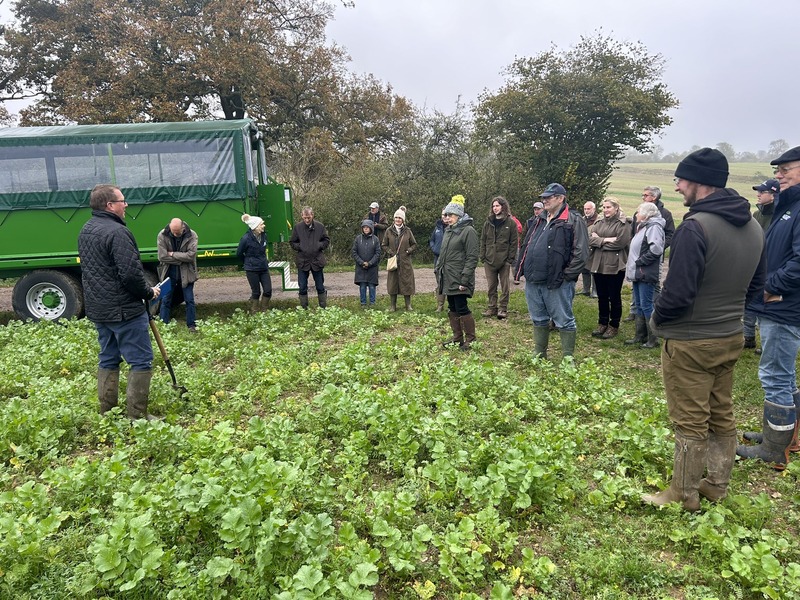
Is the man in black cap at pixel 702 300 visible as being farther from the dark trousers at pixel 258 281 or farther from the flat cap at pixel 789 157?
the dark trousers at pixel 258 281

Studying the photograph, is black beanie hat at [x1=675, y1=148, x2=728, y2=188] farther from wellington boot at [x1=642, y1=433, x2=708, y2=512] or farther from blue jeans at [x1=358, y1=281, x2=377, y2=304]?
blue jeans at [x1=358, y1=281, x2=377, y2=304]

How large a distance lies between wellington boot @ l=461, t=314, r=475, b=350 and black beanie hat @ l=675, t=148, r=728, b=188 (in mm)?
4023

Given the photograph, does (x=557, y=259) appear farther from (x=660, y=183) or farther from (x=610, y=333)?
(x=660, y=183)

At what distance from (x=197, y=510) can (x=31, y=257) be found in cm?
787

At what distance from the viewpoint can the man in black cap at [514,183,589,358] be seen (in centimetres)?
566

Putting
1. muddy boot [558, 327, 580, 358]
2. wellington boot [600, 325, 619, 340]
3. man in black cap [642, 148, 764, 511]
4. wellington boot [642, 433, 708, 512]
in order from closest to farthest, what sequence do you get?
1. man in black cap [642, 148, 764, 511]
2. wellington boot [642, 433, 708, 512]
3. muddy boot [558, 327, 580, 358]
4. wellington boot [600, 325, 619, 340]

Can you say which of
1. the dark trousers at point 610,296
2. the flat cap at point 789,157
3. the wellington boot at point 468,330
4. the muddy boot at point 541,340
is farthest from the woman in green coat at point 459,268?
the flat cap at point 789,157

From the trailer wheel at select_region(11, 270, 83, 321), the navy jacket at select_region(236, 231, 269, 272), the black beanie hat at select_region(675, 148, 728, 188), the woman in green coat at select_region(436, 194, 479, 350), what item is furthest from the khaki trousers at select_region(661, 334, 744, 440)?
the trailer wheel at select_region(11, 270, 83, 321)

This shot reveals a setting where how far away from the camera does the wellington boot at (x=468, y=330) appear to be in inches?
273

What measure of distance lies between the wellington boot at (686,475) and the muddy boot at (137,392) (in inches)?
160

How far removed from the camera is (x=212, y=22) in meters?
17.8

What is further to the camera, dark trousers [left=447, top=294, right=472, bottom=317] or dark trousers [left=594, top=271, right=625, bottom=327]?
dark trousers [left=594, top=271, right=625, bottom=327]

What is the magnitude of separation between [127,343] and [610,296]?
6.35 meters

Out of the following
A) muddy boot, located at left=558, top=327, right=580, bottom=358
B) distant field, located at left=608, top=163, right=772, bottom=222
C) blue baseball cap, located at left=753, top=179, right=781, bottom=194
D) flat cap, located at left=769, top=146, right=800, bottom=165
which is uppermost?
distant field, located at left=608, top=163, right=772, bottom=222
